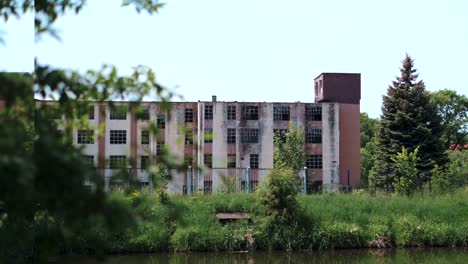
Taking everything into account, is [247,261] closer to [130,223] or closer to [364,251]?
[364,251]

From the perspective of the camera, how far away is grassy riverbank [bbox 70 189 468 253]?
13703 millimetres

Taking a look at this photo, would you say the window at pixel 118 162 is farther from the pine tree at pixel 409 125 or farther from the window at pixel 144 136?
the pine tree at pixel 409 125

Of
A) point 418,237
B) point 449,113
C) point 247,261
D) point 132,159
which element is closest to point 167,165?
point 132,159

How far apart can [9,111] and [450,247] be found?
1453 cm

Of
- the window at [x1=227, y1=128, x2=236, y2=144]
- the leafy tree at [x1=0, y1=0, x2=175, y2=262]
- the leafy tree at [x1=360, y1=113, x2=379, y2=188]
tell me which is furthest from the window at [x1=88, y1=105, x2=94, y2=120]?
the leafy tree at [x1=360, y1=113, x2=379, y2=188]

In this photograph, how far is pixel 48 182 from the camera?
3.72 feet

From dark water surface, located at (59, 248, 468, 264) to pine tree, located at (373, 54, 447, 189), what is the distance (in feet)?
44.9

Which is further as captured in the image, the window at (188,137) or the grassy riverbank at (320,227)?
the grassy riverbank at (320,227)

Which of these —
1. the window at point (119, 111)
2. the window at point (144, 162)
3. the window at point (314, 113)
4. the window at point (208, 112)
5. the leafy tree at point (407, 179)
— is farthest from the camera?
the window at point (314, 113)

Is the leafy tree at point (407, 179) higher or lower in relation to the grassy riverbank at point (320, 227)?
higher

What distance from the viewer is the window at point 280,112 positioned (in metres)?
35.2

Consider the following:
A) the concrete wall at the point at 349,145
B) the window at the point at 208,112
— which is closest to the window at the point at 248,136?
the window at the point at 208,112

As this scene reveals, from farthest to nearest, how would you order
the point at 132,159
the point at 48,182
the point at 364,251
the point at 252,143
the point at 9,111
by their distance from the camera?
the point at 252,143 < the point at 364,251 < the point at 132,159 < the point at 9,111 < the point at 48,182

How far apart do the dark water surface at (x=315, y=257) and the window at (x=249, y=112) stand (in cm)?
2129
